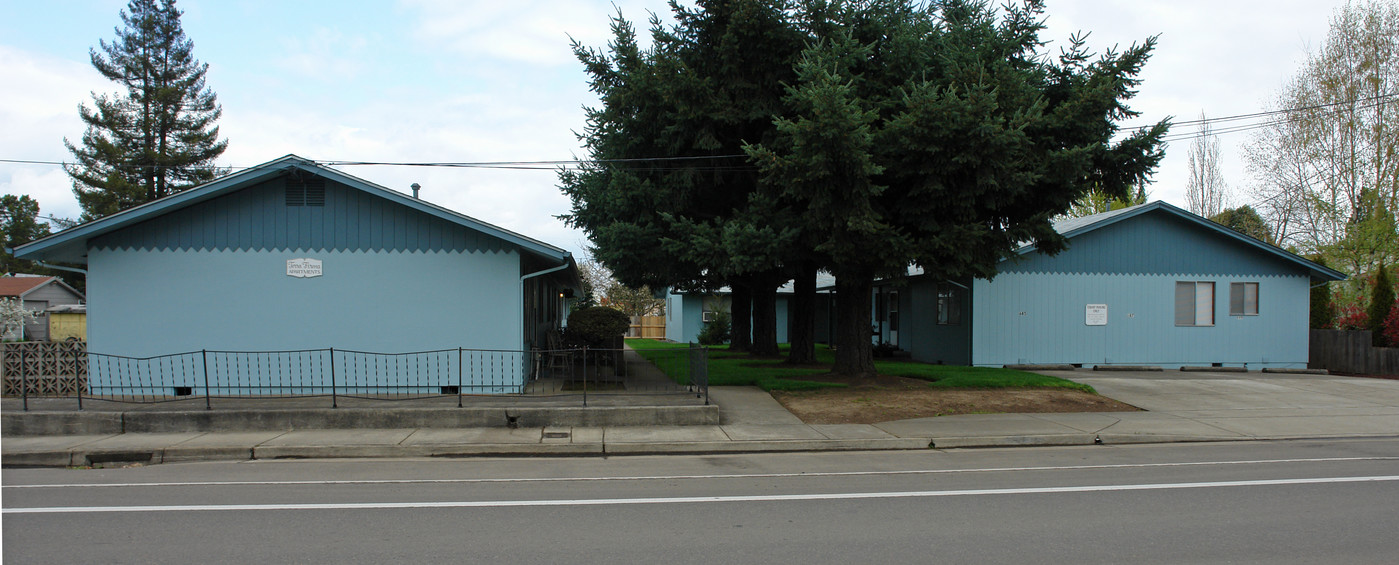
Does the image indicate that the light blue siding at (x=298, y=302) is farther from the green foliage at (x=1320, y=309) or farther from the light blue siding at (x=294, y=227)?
the green foliage at (x=1320, y=309)

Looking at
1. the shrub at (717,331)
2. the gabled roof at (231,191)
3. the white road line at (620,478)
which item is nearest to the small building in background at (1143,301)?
the white road line at (620,478)

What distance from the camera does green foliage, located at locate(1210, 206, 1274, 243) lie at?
39.1m

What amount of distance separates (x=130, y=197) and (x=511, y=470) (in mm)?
35326

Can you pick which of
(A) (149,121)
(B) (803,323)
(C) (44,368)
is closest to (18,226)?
(A) (149,121)

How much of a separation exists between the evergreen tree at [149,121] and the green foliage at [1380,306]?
150 feet

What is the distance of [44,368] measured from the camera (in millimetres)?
14000

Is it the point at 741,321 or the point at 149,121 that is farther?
the point at 149,121

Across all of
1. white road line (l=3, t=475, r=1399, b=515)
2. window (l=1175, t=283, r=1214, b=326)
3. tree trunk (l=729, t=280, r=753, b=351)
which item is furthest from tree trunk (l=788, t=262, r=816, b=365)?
white road line (l=3, t=475, r=1399, b=515)

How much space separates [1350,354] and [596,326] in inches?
873

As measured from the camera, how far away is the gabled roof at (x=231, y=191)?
13.0 metres

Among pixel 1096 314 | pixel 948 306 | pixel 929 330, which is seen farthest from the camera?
pixel 929 330

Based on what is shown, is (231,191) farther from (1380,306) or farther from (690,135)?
(1380,306)

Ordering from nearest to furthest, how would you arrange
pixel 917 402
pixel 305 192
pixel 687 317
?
pixel 917 402
pixel 305 192
pixel 687 317

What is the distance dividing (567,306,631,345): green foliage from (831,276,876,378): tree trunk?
472 centimetres
